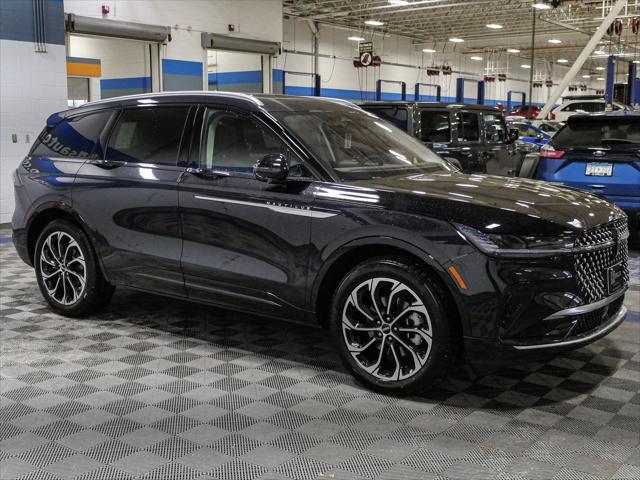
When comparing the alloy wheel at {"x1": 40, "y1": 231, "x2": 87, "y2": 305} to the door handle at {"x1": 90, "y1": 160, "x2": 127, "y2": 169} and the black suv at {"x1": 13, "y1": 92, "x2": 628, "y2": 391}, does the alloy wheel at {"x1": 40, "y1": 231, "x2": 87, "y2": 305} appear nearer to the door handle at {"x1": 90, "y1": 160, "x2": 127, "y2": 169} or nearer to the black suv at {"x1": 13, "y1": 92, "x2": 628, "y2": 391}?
the black suv at {"x1": 13, "y1": 92, "x2": 628, "y2": 391}

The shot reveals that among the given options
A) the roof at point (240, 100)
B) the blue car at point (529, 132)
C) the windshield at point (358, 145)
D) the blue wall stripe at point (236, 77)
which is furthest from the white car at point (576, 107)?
the roof at point (240, 100)

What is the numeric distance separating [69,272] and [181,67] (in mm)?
9975

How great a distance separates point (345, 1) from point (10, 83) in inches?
658

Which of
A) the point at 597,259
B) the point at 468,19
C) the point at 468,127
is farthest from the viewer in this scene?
the point at 468,19

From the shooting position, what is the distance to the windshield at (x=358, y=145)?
14.3 ft

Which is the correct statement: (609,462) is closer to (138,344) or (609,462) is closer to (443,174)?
(443,174)

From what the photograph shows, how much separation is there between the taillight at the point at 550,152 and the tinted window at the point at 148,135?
4.93 metres

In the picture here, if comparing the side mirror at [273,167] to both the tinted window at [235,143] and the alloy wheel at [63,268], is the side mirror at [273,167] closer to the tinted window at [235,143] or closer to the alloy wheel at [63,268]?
the tinted window at [235,143]

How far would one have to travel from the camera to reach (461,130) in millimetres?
10000

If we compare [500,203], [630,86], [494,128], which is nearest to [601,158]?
[494,128]

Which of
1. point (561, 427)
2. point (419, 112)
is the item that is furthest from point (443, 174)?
point (419, 112)

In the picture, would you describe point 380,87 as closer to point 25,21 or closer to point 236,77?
point 236,77

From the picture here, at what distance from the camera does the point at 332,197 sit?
405 cm

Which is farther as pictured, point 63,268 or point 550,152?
point 550,152
